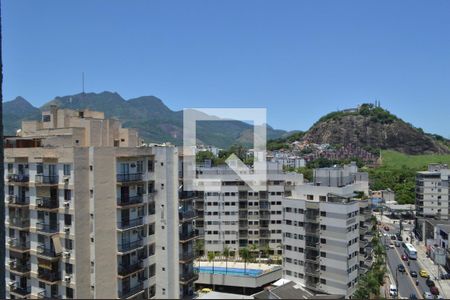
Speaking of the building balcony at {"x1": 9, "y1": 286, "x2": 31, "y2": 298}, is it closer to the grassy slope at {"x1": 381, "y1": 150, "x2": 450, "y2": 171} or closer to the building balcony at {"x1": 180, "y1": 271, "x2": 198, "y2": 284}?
the building balcony at {"x1": 180, "y1": 271, "x2": 198, "y2": 284}

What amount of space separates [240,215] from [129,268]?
566 inches

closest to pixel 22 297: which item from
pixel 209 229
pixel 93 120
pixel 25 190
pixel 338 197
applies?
pixel 25 190

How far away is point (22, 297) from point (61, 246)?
7.90 feet

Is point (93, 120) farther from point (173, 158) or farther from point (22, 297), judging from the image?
point (22, 297)

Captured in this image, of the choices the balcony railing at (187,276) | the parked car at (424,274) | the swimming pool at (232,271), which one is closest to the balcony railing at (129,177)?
the balcony railing at (187,276)

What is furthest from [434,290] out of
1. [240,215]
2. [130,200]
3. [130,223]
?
[130,200]

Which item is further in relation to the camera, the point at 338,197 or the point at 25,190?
the point at 338,197

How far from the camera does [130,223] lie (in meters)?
11.4

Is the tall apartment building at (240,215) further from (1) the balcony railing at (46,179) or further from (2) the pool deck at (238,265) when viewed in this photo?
(1) the balcony railing at (46,179)

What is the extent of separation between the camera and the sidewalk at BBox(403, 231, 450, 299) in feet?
67.5

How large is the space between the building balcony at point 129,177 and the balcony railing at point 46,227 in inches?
83.9

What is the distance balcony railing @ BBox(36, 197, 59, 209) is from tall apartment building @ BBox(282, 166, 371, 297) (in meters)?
10.6

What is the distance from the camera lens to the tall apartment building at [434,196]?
33856mm

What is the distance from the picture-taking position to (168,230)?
41.3 feet
